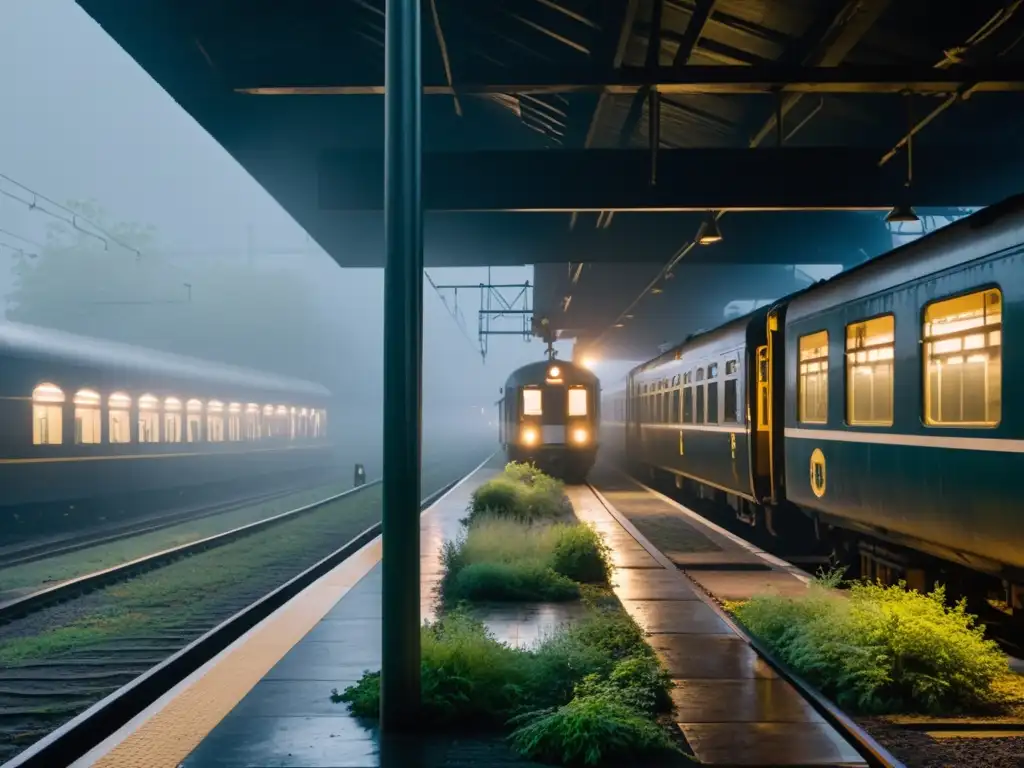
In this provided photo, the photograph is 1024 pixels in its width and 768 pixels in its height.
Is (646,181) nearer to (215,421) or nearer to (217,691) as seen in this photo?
(217,691)

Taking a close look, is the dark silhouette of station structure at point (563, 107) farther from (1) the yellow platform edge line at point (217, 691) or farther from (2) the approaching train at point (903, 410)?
(2) the approaching train at point (903, 410)

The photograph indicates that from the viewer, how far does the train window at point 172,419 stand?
88.7 ft

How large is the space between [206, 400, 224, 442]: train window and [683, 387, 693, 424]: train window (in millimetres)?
15269

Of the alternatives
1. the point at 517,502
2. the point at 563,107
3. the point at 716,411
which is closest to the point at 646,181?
the point at 563,107

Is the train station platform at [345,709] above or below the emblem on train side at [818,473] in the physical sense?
below

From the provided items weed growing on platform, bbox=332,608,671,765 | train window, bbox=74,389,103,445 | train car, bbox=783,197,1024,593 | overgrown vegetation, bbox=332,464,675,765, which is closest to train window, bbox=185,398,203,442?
train window, bbox=74,389,103,445

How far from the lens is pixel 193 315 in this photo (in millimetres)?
88562

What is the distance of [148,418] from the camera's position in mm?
25656

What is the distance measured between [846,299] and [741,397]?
16.6 ft

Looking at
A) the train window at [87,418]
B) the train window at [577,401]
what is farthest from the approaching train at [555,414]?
the train window at [87,418]

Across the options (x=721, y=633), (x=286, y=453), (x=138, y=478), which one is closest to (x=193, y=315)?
(x=286, y=453)

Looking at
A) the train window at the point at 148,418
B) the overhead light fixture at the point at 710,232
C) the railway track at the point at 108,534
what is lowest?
the railway track at the point at 108,534

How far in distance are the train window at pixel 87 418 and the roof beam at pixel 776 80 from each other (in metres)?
13.6

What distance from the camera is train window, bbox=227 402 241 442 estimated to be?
108 feet
